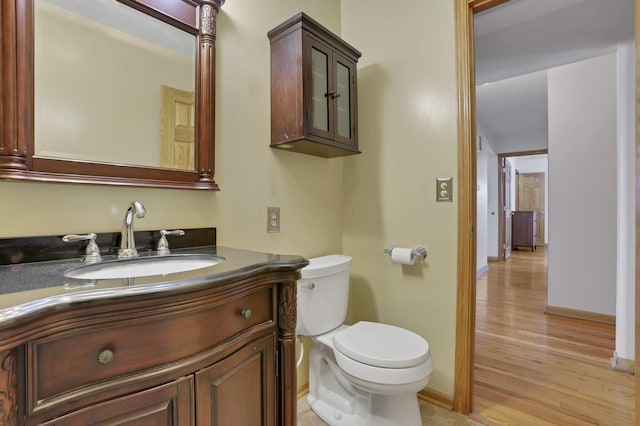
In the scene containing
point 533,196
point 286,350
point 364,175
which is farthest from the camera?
point 533,196

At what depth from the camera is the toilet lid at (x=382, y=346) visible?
49.2 inches

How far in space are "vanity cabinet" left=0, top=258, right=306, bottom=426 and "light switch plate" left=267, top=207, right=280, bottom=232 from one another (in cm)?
66

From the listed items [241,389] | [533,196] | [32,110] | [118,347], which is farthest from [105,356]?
[533,196]

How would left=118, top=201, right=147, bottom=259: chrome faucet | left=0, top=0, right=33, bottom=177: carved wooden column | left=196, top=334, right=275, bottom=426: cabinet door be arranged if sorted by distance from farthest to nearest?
left=118, top=201, right=147, bottom=259: chrome faucet
left=0, top=0, right=33, bottom=177: carved wooden column
left=196, top=334, right=275, bottom=426: cabinet door

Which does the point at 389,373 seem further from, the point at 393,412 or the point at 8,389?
the point at 8,389

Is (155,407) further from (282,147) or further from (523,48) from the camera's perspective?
(523,48)

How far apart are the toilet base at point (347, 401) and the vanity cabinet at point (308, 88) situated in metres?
1.04

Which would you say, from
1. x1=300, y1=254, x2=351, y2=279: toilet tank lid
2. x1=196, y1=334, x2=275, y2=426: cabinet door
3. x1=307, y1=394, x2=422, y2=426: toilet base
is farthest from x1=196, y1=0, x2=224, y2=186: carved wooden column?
x1=307, y1=394, x2=422, y2=426: toilet base

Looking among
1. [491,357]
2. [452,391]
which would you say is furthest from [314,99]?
[491,357]

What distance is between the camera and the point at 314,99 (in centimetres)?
150

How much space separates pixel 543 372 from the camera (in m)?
1.96

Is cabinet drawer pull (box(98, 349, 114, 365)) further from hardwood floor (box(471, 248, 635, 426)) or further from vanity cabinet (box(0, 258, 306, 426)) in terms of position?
hardwood floor (box(471, 248, 635, 426))

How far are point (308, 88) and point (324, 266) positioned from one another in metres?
0.85

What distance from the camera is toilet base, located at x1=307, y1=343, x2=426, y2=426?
1344 mm
